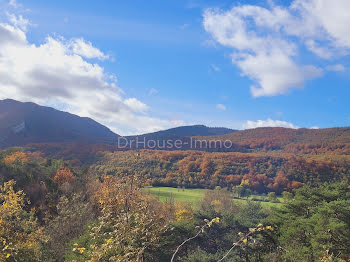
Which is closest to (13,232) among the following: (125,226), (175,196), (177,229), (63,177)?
(125,226)

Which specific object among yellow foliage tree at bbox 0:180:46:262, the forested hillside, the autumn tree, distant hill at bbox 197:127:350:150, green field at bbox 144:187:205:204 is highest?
distant hill at bbox 197:127:350:150

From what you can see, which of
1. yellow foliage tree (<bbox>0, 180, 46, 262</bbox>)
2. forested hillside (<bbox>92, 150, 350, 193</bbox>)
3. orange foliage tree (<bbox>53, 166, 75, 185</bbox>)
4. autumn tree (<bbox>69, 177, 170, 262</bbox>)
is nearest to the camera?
autumn tree (<bbox>69, 177, 170, 262</bbox>)

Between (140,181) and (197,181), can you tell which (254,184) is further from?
(140,181)

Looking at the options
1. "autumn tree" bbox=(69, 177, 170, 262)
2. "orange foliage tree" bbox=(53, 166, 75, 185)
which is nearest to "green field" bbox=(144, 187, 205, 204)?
"orange foliage tree" bbox=(53, 166, 75, 185)

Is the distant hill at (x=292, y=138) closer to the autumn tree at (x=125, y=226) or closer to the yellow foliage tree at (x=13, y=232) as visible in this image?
the yellow foliage tree at (x=13, y=232)

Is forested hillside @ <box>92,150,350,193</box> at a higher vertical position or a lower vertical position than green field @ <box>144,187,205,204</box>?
higher

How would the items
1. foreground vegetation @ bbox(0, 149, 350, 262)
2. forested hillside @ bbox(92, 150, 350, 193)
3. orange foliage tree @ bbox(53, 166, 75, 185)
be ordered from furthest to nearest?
forested hillside @ bbox(92, 150, 350, 193)
orange foliage tree @ bbox(53, 166, 75, 185)
foreground vegetation @ bbox(0, 149, 350, 262)

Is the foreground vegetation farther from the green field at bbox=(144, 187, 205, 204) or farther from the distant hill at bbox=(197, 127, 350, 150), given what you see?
the distant hill at bbox=(197, 127, 350, 150)

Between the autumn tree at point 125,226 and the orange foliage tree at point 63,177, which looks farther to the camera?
the orange foliage tree at point 63,177

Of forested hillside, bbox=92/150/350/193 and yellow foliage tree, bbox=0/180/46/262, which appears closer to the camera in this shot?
yellow foliage tree, bbox=0/180/46/262

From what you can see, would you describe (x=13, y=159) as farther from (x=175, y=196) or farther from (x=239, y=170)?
(x=239, y=170)

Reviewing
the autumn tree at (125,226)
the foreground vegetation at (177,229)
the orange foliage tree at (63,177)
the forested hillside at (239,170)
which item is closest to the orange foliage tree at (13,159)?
the foreground vegetation at (177,229)

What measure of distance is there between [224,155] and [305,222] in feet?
290

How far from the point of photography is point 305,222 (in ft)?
69.3
